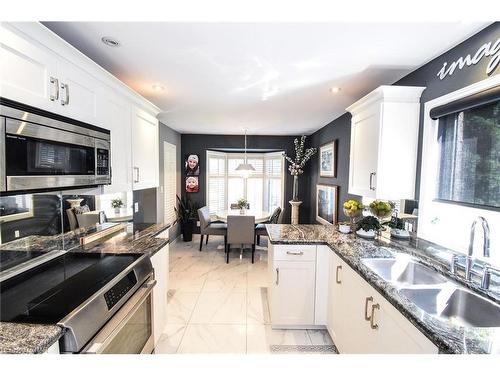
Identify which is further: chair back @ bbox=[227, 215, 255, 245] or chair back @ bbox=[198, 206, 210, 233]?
chair back @ bbox=[198, 206, 210, 233]

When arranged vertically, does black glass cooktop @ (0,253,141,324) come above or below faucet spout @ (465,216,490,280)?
below

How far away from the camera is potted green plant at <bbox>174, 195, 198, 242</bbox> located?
17.0ft

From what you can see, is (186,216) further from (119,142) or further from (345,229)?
(345,229)

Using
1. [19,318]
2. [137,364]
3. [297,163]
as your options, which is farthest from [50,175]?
[297,163]

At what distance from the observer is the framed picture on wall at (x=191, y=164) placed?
5.48 m

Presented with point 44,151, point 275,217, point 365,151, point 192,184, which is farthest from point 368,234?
point 192,184

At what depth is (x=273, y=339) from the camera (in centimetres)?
216

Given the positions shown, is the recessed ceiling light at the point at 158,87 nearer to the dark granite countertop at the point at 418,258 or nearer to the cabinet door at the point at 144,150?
the cabinet door at the point at 144,150

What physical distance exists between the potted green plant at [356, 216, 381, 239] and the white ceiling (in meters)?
1.36

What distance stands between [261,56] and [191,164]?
13.1 feet

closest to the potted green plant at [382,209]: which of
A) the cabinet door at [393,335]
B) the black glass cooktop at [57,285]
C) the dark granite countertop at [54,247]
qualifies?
the cabinet door at [393,335]

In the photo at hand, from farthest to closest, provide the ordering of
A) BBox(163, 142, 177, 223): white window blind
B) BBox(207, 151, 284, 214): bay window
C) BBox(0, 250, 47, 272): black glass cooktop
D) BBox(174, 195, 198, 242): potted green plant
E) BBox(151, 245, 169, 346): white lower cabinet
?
BBox(207, 151, 284, 214): bay window < BBox(174, 195, 198, 242): potted green plant < BBox(163, 142, 177, 223): white window blind < BBox(151, 245, 169, 346): white lower cabinet < BBox(0, 250, 47, 272): black glass cooktop

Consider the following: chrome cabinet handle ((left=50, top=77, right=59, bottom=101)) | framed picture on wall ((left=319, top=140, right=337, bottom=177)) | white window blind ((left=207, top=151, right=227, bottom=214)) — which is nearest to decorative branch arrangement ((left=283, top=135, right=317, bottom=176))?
framed picture on wall ((left=319, top=140, right=337, bottom=177))

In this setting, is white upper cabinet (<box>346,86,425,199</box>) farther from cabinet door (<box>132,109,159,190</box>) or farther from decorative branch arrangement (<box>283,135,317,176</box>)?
decorative branch arrangement (<box>283,135,317,176</box>)
